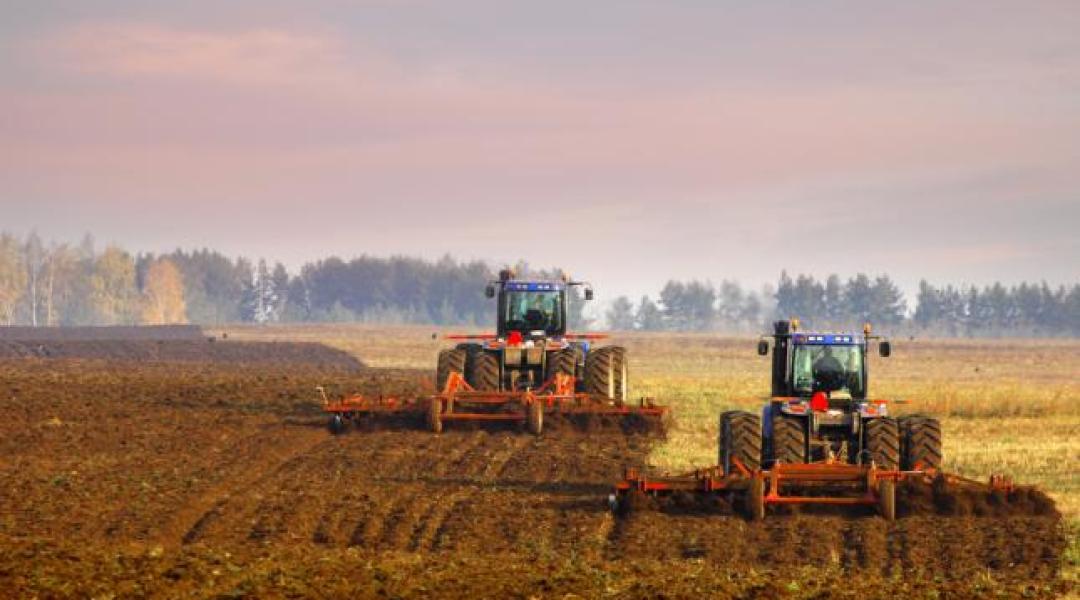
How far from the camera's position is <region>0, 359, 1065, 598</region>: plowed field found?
1412cm

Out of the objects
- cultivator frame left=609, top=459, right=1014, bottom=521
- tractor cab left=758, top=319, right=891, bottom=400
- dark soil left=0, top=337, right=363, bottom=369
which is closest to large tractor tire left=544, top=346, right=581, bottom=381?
tractor cab left=758, top=319, right=891, bottom=400

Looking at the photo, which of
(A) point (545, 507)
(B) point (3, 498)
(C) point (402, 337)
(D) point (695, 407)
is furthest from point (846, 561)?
(C) point (402, 337)

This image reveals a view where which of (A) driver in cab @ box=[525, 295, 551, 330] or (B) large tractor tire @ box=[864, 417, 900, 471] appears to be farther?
(A) driver in cab @ box=[525, 295, 551, 330]

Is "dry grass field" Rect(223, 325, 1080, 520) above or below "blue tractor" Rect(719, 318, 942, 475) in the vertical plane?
below

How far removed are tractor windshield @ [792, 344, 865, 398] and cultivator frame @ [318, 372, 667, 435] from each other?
9407 mm

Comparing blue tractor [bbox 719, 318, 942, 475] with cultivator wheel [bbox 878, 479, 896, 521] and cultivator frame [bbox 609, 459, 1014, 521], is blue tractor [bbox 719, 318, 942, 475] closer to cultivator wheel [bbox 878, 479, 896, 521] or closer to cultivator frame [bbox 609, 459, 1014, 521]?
cultivator frame [bbox 609, 459, 1014, 521]

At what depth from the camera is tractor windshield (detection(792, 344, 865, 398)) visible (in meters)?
21.5

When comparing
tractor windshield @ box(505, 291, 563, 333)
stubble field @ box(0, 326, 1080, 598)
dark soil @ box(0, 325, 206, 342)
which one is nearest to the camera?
stubble field @ box(0, 326, 1080, 598)

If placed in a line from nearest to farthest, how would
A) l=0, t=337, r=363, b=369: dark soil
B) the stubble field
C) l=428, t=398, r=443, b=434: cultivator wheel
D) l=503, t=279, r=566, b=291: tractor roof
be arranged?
the stubble field
l=428, t=398, r=443, b=434: cultivator wheel
l=503, t=279, r=566, b=291: tractor roof
l=0, t=337, r=363, b=369: dark soil

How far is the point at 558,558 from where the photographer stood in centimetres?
1675

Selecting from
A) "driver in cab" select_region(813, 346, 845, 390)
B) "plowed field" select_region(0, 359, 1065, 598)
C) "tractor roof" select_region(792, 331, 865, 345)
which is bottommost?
"plowed field" select_region(0, 359, 1065, 598)

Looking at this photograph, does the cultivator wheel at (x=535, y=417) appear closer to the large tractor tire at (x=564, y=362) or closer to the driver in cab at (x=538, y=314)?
the large tractor tire at (x=564, y=362)

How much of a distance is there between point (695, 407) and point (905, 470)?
20.7 metres

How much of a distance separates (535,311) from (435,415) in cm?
440
